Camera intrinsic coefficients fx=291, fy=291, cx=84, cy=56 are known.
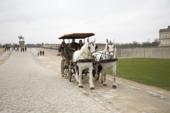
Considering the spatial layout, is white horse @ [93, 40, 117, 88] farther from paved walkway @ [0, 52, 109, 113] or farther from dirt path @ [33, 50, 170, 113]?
paved walkway @ [0, 52, 109, 113]

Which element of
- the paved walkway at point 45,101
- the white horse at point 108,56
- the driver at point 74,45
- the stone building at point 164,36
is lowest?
the paved walkway at point 45,101

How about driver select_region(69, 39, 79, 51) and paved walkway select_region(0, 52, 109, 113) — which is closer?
paved walkway select_region(0, 52, 109, 113)

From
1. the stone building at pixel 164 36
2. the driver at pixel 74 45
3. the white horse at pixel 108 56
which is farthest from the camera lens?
the stone building at pixel 164 36

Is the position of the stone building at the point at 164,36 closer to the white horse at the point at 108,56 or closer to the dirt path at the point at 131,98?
the white horse at the point at 108,56

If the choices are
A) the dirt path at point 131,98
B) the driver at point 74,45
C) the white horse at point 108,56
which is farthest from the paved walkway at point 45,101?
the driver at point 74,45

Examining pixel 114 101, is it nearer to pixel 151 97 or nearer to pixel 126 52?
pixel 151 97

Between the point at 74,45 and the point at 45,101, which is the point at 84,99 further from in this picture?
the point at 74,45

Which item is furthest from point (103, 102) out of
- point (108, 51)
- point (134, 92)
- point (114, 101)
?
point (108, 51)

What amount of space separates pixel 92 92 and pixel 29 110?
444cm

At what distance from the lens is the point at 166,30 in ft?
332

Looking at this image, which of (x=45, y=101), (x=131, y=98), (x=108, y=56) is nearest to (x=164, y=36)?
(x=108, y=56)

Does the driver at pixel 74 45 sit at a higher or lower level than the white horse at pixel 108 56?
higher

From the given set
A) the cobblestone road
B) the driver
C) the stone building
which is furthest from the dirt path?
the stone building

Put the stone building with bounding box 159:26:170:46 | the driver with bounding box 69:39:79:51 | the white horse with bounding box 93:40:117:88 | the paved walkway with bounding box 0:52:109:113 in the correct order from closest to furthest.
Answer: the paved walkway with bounding box 0:52:109:113 → the white horse with bounding box 93:40:117:88 → the driver with bounding box 69:39:79:51 → the stone building with bounding box 159:26:170:46
